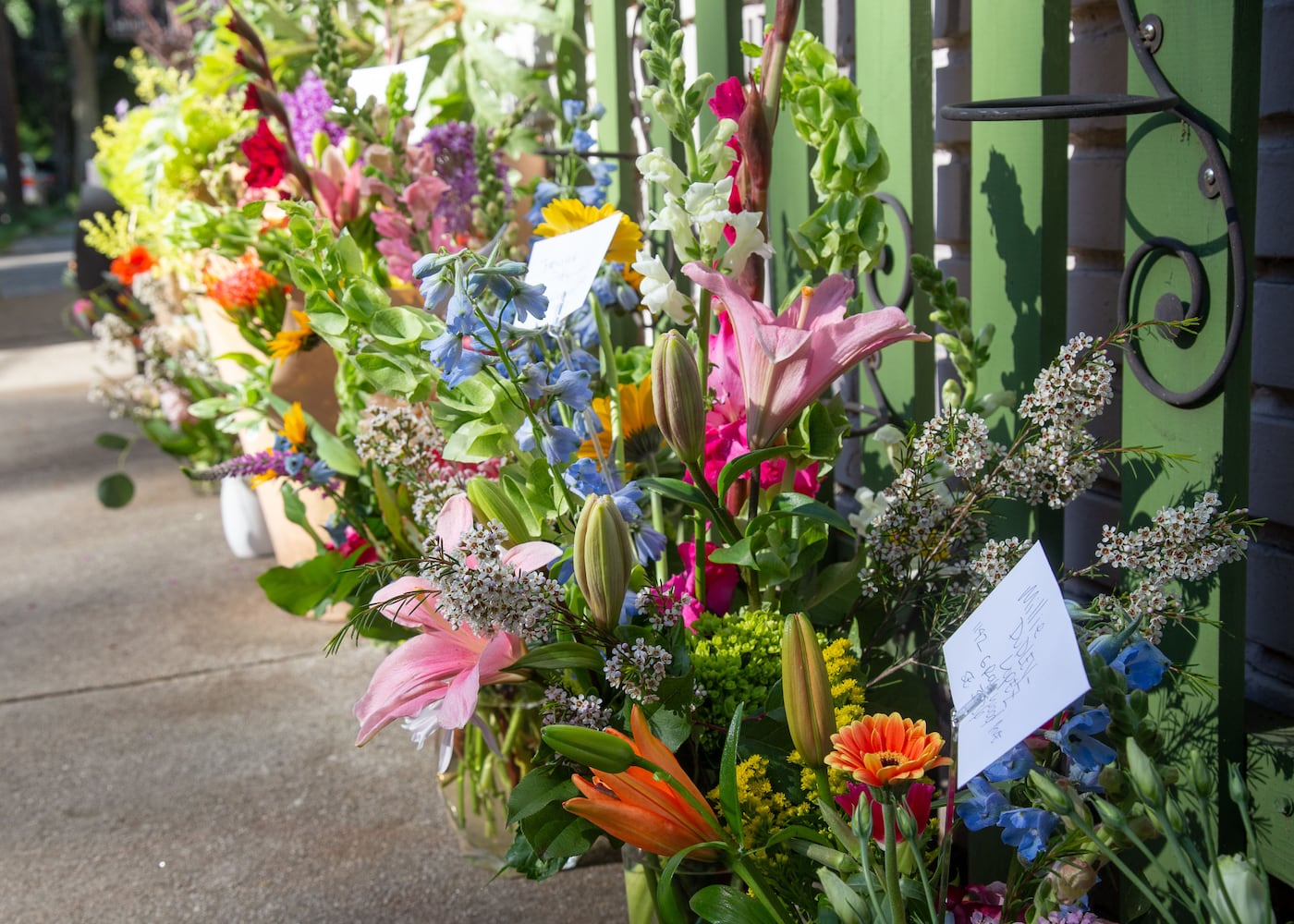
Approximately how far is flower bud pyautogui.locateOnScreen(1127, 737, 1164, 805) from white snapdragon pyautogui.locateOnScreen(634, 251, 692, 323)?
529 mm

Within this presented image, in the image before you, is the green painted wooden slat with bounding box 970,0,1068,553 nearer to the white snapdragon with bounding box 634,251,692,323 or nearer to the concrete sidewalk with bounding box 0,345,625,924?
the white snapdragon with bounding box 634,251,692,323

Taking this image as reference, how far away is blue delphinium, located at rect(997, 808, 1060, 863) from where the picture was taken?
720 millimetres

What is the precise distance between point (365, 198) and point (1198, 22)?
108 cm

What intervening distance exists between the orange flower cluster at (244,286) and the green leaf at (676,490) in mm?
1145

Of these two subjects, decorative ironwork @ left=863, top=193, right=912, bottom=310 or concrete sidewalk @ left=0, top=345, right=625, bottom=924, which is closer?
decorative ironwork @ left=863, top=193, right=912, bottom=310

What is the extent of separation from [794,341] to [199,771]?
1359 millimetres

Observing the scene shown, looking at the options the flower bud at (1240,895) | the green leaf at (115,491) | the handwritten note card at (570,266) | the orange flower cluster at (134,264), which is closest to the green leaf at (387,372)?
the handwritten note card at (570,266)

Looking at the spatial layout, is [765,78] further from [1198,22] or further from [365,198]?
[365,198]

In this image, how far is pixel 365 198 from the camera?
1.58 m

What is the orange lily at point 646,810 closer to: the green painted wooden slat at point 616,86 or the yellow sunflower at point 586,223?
the yellow sunflower at point 586,223

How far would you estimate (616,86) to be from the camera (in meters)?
1.82

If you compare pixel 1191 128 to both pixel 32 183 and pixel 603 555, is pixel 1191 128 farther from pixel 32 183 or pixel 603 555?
pixel 32 183

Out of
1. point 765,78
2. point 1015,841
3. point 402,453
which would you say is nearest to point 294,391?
point 402,453

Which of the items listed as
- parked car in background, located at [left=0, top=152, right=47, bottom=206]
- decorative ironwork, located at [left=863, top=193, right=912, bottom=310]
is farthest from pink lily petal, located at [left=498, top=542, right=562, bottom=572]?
parked car in background, located at [left=0, top=152, right=47, bottom=206]
